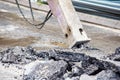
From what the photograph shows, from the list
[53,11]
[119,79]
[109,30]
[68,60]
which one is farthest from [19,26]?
[119,79]

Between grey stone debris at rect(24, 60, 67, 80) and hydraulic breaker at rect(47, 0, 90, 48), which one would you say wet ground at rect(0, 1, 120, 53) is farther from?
grey stone debris at rect(24, 60, 67, 80)

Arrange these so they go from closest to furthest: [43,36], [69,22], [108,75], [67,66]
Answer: [108,75]
[67,66]
[69,22]
[43,36]

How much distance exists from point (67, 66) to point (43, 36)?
327 centimetres

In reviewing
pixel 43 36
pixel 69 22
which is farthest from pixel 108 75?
pixel 43 36

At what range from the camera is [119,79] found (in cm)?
405

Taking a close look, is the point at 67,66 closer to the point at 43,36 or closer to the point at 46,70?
the point at 46,70

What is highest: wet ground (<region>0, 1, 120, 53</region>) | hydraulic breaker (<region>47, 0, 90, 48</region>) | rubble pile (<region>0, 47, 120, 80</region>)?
hydraulic breaker (<region>47, 0, 90, 48</region>)

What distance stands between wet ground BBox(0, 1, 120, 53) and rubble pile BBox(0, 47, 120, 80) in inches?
75.2

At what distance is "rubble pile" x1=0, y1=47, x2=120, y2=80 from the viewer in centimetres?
415

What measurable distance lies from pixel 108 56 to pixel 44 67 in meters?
0.96

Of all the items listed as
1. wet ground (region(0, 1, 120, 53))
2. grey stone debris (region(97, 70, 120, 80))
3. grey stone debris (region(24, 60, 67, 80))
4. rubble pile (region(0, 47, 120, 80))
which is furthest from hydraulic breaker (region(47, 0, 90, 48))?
wet ground (region(0, 1, 120, 53))

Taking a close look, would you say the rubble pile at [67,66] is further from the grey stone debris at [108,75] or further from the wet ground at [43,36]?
the wet ground at [43,36]

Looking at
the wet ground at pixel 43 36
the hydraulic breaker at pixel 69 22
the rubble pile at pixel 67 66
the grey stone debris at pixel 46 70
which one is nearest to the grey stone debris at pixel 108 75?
the rubble pile at pixel 67 66

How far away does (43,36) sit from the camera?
763cm
